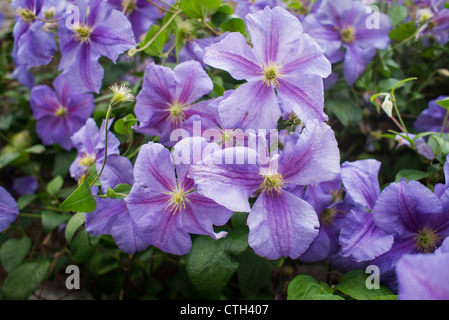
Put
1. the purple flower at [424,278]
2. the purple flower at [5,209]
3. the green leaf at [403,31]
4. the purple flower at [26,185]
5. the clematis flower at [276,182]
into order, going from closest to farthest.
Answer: the purple flower at [424,278]
the clematis flower at [276,182]
the purple flower at [5,209]
the green leaf at [403,31]
the purple flower at [26,185]

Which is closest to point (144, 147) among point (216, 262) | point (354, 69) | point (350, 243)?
point (216, 262)

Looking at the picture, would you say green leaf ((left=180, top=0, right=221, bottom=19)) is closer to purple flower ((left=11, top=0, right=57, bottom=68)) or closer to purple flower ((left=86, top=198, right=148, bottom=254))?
purple flower ((left=11, top=0, right=57, bottom=68))

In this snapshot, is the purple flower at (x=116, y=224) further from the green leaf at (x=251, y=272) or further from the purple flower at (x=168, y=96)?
the green leaf at (x=251, y=272)

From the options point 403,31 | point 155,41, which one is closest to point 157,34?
point 155,41

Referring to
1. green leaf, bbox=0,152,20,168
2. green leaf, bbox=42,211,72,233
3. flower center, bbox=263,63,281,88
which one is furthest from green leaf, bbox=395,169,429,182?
green leaf, bbox=0,152,20,168

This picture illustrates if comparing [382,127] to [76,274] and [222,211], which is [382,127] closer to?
[222,211]

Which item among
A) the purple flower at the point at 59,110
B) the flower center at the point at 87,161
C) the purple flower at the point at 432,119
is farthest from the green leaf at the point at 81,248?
the purple flower at the point at 432,119

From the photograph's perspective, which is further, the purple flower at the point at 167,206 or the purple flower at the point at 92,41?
the purple flower at the point at 92,41
